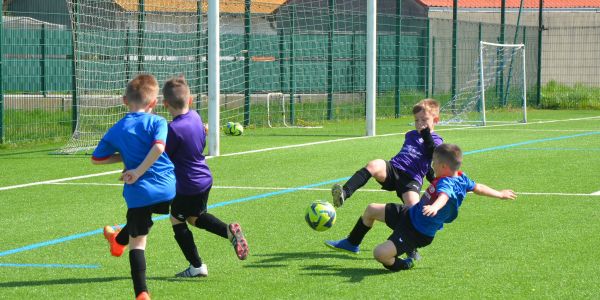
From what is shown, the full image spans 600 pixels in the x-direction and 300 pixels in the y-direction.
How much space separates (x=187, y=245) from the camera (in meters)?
6.83

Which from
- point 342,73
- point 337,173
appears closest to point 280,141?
point 337,173

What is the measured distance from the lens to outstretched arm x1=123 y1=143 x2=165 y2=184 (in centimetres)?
602

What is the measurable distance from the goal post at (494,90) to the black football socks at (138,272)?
65.1ft

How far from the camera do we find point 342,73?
972 inches

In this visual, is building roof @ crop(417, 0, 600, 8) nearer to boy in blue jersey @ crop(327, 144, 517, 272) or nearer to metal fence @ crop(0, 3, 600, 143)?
metal fence @ crop(0, 3, 600, 143)

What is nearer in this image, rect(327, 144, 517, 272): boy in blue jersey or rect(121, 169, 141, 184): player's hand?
rect(121, 169, 141, 184): player's hand

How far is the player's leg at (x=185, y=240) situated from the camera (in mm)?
6785

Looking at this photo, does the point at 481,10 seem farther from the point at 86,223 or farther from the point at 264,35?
the point at 86,223

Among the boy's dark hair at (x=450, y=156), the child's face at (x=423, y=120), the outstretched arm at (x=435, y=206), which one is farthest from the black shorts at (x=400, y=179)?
the outstretched arm at (x=435, y=206)

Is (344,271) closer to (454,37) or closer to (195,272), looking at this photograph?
(195,272)

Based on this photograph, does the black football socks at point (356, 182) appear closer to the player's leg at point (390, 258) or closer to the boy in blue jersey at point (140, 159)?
the player's leg at point (390, 258)

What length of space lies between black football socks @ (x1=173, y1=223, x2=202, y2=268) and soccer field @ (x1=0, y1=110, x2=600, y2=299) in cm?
14

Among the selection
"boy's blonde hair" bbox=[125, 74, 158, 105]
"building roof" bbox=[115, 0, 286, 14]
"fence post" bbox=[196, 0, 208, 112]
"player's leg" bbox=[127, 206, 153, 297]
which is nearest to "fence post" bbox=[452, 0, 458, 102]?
"building roof" bbox=[115, 0, 286, 14]

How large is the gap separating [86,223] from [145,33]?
971cm
